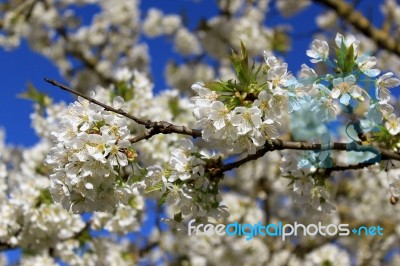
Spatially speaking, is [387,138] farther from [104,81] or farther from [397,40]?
[104,81]

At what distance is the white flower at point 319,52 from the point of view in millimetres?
1550

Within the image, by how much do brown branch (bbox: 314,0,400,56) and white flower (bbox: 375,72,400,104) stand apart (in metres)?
3.46

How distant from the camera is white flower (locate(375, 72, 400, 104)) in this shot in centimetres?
147

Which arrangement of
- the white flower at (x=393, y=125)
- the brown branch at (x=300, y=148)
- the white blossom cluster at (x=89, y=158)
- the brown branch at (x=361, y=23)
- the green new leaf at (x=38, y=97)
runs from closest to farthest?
the white blossom cluster at (x=89, y=158) → the brown branch at (x=300, y=148) → the white flower at (x=393, y=125) → the green new leaf at (x=38, y=97) → the brown branch at (x=361, y=23)

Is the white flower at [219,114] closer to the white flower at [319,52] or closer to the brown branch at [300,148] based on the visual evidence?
the brown branch at [300,148]

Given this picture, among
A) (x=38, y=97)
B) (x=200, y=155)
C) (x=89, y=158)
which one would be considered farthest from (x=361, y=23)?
(x=89, y=158)

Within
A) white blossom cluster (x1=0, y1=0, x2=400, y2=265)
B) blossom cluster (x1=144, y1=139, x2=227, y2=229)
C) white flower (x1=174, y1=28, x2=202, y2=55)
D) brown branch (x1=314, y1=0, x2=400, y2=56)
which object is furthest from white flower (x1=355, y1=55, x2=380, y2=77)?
white flower (x1=174, y1=28, x2=202, y2=55)

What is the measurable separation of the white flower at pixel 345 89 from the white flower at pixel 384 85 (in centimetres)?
6

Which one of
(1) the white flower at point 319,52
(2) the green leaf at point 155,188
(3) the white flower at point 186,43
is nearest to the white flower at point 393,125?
(1) the white flower at point 319,52

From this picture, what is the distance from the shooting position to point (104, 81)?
6.98 m

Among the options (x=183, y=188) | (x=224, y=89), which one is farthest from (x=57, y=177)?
(x=224, y=89)

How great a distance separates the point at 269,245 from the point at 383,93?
4.68 metres

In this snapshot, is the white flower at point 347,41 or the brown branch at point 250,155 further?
the white flower at point 347,41

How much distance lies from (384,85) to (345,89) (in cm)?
12
